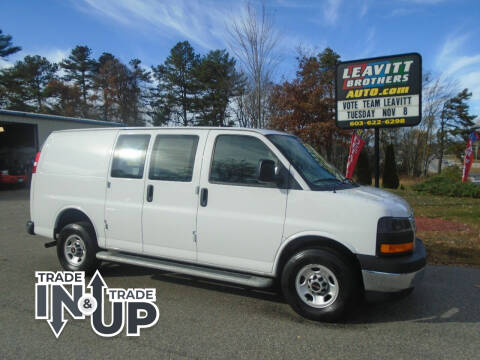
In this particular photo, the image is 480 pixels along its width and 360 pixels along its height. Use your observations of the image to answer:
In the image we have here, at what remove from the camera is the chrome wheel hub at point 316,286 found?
163 inches

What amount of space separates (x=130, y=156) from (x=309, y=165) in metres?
2.51

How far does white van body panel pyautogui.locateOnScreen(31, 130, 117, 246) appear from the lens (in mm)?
5547

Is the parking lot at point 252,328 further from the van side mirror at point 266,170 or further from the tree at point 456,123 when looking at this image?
the tree at point 456,123

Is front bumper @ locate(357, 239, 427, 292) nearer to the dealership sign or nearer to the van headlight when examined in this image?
the van headlight

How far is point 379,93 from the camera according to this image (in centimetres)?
842

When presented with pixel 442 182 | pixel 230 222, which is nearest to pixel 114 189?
pixel 230 222

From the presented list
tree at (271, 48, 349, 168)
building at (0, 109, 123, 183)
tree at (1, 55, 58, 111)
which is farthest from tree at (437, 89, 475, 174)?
tree at (1, 55, 58, 111)

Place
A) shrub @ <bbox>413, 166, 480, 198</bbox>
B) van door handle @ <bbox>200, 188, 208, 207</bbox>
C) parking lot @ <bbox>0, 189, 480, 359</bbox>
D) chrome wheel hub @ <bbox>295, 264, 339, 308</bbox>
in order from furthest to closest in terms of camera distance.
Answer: shrub @ <bbox>413, 166, 480, 198</bbox> → van door handle @ <bbox>200, 188, 208, 207</bbox> → chrome wheel hub @ <bbox>295, 264, 339, 308</bbox> → parking lot @ <bbox>0, 189, 480, 359</bbox>

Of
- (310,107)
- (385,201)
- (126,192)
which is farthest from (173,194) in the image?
(310,107)

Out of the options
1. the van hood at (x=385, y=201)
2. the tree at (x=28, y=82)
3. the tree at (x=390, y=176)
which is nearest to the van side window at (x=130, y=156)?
the van hood at (x=385, y=201)

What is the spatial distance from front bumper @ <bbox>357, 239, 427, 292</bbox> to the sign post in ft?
13.5

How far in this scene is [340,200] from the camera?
13.4 feet

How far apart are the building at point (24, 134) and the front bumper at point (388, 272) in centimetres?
2261

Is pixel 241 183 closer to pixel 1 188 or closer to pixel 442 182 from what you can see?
pixel 442 182
